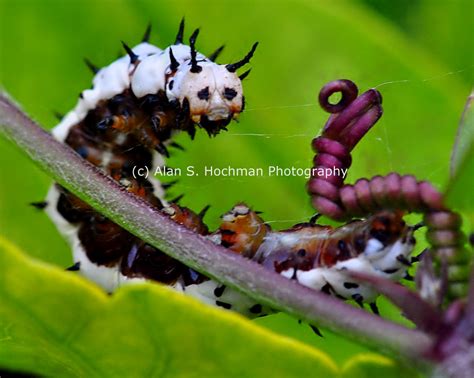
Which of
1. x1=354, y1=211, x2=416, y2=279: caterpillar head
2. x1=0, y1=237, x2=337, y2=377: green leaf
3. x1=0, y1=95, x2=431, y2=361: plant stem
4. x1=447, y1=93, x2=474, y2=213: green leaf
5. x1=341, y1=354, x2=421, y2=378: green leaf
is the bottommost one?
x1=0, y1=237, x2=337, y2=377: green leaf

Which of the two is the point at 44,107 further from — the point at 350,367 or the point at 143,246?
the point at 350,367

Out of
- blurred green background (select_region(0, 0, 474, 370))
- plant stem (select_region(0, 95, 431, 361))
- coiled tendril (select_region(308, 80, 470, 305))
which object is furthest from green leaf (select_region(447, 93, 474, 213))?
blurred green background (select_region(0, 0, 474, 370))

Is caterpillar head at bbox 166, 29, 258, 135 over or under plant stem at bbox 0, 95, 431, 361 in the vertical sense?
over

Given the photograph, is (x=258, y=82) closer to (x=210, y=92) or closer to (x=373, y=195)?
(x=210, y=92)

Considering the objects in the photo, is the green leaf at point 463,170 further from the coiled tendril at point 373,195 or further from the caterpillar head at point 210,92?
the caterpillar head at point 210,92

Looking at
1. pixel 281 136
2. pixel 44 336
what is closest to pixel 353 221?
pixel 44 336

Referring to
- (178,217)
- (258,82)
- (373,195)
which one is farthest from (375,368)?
(258,82)

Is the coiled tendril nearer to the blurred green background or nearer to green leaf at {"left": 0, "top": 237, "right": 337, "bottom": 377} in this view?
green leaf at {"left": 0, "top": 237, "right": 337, "bottom": 377}
